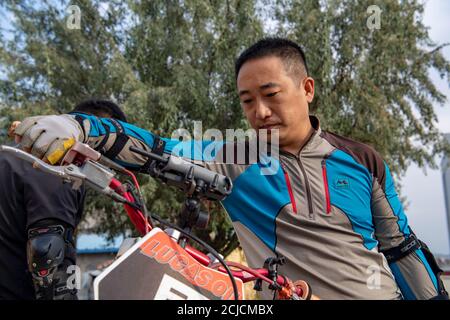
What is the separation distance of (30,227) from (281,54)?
63.1 inches

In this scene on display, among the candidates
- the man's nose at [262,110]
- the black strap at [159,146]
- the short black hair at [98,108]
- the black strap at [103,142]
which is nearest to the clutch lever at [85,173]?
the black strap at [103,142]

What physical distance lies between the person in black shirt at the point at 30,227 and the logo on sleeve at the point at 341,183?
1414 millimetres

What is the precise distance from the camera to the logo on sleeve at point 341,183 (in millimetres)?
1851

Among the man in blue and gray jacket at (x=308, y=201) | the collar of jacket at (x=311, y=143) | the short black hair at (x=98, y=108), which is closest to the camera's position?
the man in blue and gray jacket at (x=308, y=201)

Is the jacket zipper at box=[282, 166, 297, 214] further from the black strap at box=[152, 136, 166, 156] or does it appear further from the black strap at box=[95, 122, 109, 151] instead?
the black strap at box=[95, 122, 109, 151]

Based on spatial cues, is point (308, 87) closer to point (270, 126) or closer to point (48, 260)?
point (270, 126)

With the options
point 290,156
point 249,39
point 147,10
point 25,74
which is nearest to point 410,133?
point 249,39

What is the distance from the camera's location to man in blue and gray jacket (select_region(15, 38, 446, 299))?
5.56 feet

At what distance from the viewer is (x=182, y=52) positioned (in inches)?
347

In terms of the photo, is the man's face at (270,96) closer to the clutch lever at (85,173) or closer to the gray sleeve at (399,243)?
the gray sleeve at (399,243)

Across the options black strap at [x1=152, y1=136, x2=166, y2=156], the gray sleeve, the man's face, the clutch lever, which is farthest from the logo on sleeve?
the clutch lever

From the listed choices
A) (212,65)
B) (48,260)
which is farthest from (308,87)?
(212,65)

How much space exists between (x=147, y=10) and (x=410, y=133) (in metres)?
6.09
